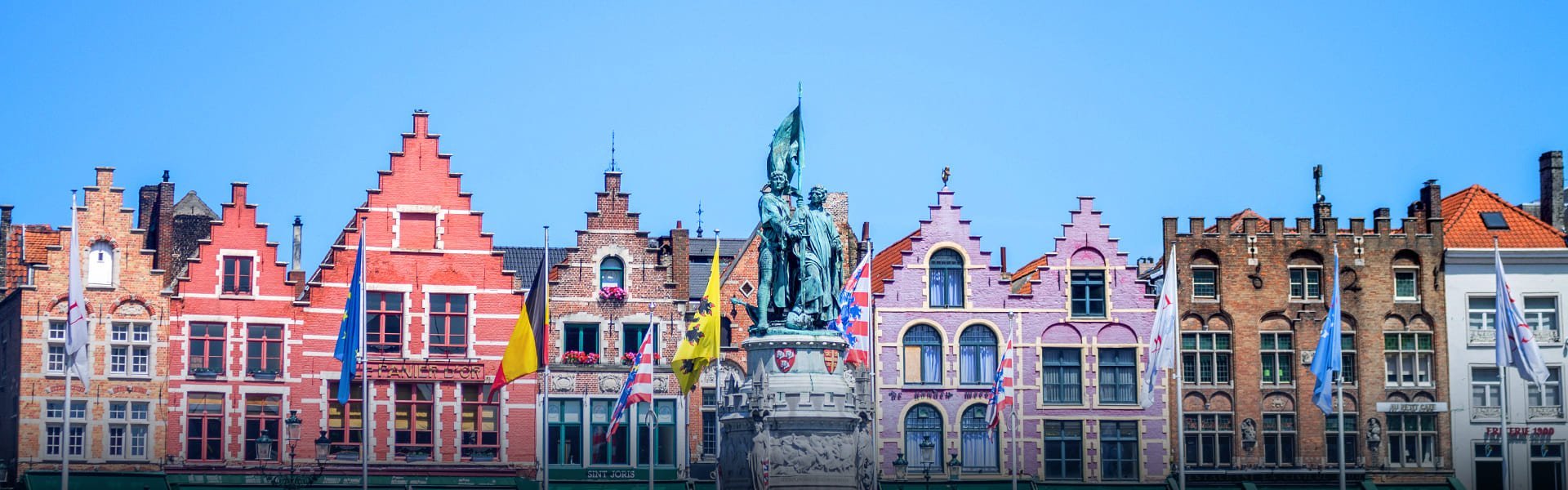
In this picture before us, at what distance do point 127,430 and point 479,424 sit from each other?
834cm

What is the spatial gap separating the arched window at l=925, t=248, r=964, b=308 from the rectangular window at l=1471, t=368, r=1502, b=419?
1353 cm

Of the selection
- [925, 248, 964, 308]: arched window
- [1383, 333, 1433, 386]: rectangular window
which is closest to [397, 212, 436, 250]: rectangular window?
[925, 248, 964, 308]: arched window

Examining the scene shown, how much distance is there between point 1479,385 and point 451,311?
26463mm

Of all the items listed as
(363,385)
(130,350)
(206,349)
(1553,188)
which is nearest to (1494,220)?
(1553,188)

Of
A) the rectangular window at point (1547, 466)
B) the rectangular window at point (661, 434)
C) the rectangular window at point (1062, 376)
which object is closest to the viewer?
the rectangular window at point (661, 434)

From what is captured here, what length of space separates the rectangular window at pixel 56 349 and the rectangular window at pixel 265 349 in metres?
4.30

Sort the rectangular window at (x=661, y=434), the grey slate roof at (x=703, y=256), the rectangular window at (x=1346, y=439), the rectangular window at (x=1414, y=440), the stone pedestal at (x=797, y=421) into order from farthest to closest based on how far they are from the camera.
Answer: the grey slate roof at (x=703, y=256) → the rectangular window at (x=1414, y=440) → the rectangular window at (x=1346, y=439) → the rectangular window at (x=661, y=434) → the stone pedestal at (x=797, y=421)

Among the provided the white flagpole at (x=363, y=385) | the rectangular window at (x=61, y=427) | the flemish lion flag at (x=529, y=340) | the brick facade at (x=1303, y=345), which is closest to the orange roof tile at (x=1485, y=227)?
the brick facade at (x=1303, y=345)

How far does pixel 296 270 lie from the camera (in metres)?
60.1

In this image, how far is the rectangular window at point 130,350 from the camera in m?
57.3

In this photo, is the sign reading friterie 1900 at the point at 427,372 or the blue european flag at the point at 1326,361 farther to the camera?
the sign reading friterie 1900 at the point at 427,372

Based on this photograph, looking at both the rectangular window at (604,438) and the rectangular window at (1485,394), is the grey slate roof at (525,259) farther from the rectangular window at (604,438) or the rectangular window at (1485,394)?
the rectangular window at (1485,394)

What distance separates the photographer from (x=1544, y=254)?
6181cm

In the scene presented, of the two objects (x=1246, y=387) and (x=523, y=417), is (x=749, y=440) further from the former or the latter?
(x=1246, y=387)
